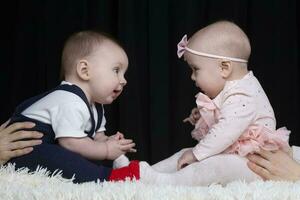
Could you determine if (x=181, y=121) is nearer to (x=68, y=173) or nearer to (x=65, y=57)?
(x=65, y=57)

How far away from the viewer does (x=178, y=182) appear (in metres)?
1.46

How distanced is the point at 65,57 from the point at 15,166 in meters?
0.34

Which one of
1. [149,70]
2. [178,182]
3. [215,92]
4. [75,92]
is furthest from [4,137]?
[149,70]

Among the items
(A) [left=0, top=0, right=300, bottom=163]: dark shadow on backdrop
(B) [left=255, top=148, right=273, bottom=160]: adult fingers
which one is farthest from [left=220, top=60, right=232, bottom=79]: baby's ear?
(A) [left=0, top=0, right=300, bottom=163]: dark shadow on backdrop

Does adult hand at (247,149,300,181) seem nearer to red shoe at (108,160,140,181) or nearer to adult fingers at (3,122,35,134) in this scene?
red shoe at (108,160,140,181)

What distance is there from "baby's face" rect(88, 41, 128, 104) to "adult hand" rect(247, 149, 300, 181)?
0.42 metres

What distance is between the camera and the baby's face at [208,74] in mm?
1575

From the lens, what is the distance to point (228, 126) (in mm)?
1471

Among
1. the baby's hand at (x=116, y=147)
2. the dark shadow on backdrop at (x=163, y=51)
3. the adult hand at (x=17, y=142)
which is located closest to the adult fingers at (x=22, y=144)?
the adult hand at (x=17, y=142)

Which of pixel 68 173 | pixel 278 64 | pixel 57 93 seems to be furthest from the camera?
pixel 278 64

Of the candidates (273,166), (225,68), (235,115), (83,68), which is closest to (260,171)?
(273,166)

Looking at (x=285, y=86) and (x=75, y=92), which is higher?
(x=75, y=92)

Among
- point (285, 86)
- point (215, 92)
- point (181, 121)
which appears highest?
point (215, 92)

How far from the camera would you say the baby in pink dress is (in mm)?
1451
